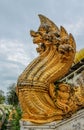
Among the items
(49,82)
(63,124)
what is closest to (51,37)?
(49,82)

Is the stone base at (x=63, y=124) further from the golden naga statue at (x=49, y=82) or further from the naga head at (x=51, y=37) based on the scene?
the naga head at (x=51, y=37)

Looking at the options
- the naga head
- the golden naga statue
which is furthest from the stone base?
the naga head

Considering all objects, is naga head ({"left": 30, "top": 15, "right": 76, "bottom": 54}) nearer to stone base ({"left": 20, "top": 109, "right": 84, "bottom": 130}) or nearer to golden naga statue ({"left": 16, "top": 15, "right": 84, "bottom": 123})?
golden naga statue ({"left": 16, "top": 15, "right": 84, "bottom": 123})

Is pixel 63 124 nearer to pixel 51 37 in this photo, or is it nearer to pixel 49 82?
pixel 49 82

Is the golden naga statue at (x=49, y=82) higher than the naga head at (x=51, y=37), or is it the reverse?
the naga head at (x=51, y=37)

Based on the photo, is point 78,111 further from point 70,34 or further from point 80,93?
point 70,34

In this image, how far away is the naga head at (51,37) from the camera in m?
7.81

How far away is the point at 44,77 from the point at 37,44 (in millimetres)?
827

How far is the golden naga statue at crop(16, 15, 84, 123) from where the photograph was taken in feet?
24.8

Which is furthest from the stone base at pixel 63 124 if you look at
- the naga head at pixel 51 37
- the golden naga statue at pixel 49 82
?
the naga head at pixel 51 37

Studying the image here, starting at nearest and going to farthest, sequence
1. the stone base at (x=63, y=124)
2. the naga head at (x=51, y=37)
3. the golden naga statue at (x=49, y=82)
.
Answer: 1. the stone base at (x=63, y=124)
2. the golden naga statue at (x=49, y=82)
3. the naga head at (x=51, y=37)

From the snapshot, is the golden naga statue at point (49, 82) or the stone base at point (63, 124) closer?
the stone base at point (63, 124)

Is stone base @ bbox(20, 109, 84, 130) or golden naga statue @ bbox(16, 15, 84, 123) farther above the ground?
golden naga statue @ bbox(16, 15, 84, 123)

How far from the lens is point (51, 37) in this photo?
25.9 feet
